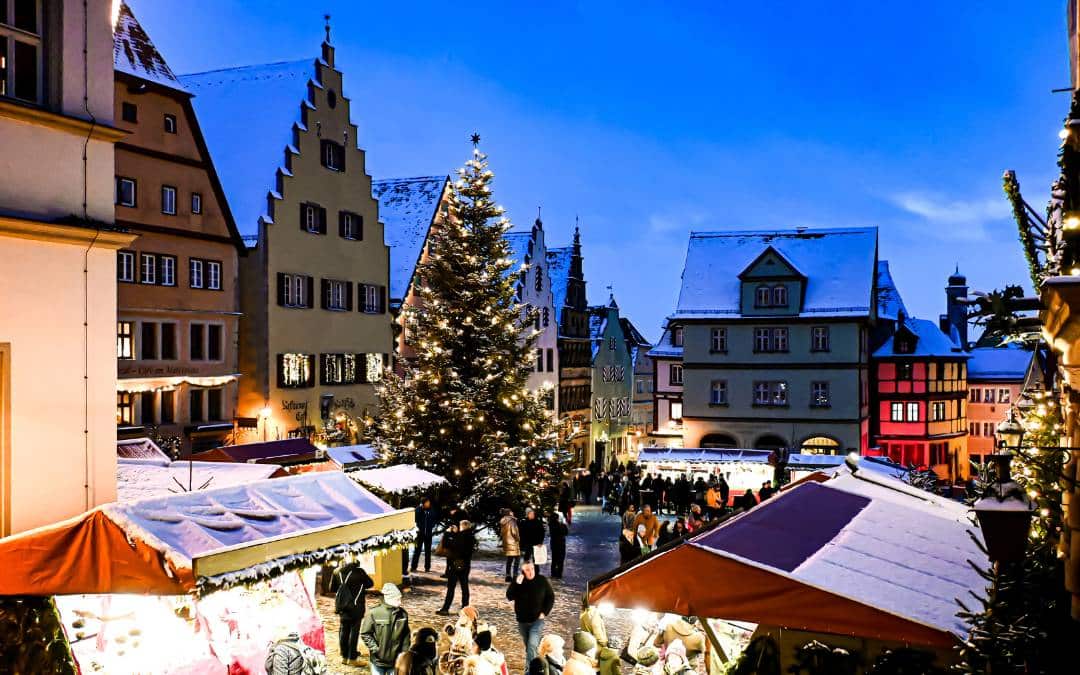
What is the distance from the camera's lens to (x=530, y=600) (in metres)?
12.9

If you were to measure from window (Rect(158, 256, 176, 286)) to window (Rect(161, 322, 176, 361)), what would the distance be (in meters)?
1.20

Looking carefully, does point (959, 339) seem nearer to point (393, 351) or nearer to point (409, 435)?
point (393, 351)

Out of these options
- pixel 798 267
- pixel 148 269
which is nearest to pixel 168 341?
pixel 148 269

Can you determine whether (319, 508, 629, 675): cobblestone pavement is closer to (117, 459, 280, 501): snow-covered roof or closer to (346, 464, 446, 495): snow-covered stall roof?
(346, 464, 446, 495): snow-covered stall roof

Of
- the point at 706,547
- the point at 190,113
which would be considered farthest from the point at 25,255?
Result: the point at 190,113

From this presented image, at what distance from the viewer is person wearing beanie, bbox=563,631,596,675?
31.6 ft

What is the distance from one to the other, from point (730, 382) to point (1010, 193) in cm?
3841

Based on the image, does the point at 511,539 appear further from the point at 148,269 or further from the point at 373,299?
the point at 373,299

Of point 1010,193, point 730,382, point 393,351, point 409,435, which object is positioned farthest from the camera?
point 730,382

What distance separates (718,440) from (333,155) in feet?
70.4

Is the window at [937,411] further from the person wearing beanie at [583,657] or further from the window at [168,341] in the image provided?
the person wearing beanie at [583,657]

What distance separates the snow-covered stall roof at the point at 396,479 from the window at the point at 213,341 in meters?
12.3

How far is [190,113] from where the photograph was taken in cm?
3023

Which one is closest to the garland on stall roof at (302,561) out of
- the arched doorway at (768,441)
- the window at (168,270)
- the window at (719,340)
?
the window at (168,270)
